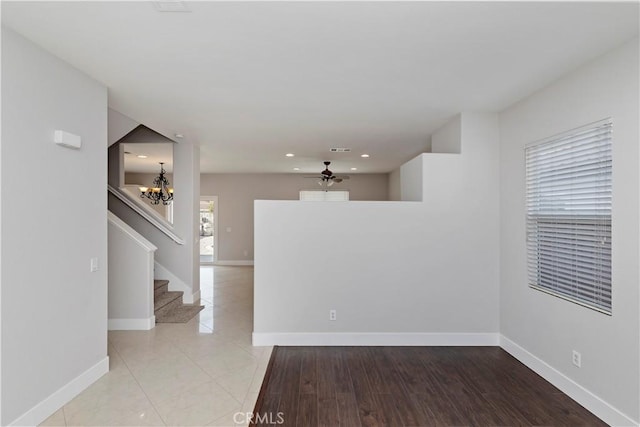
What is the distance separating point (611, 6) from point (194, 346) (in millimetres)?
4510

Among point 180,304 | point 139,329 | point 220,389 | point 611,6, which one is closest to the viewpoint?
point 611,6

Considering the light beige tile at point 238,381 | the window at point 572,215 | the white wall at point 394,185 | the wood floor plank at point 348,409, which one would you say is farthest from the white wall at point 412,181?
the white wall at point 394,185

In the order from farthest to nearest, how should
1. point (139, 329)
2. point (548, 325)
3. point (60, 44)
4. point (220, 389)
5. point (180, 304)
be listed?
point (180, 304)
point (139, 329)
point (548, 325)
point (220, 389)
point (60, 44)

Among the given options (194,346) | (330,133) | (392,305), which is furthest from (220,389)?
(330,133)

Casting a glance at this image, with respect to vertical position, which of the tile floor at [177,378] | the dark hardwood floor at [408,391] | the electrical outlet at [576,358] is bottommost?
the dark hardwood floor at [408,391]

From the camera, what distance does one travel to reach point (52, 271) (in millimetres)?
2428

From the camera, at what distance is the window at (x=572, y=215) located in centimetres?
244

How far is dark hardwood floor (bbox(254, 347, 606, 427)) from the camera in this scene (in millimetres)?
2413

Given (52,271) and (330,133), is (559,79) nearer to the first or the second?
(330,133)

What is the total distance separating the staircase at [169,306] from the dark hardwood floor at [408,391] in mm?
1897

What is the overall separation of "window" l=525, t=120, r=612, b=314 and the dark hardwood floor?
878 millimetres

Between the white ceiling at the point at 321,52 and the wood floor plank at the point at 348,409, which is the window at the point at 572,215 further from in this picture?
the wood floor plank at the point at 348,409

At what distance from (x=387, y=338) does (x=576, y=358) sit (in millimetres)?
1760

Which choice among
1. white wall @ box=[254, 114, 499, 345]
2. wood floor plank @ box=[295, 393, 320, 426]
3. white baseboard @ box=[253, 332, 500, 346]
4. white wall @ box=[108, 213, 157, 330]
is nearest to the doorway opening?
white wall @ box=[108, 213, 157, 330]
